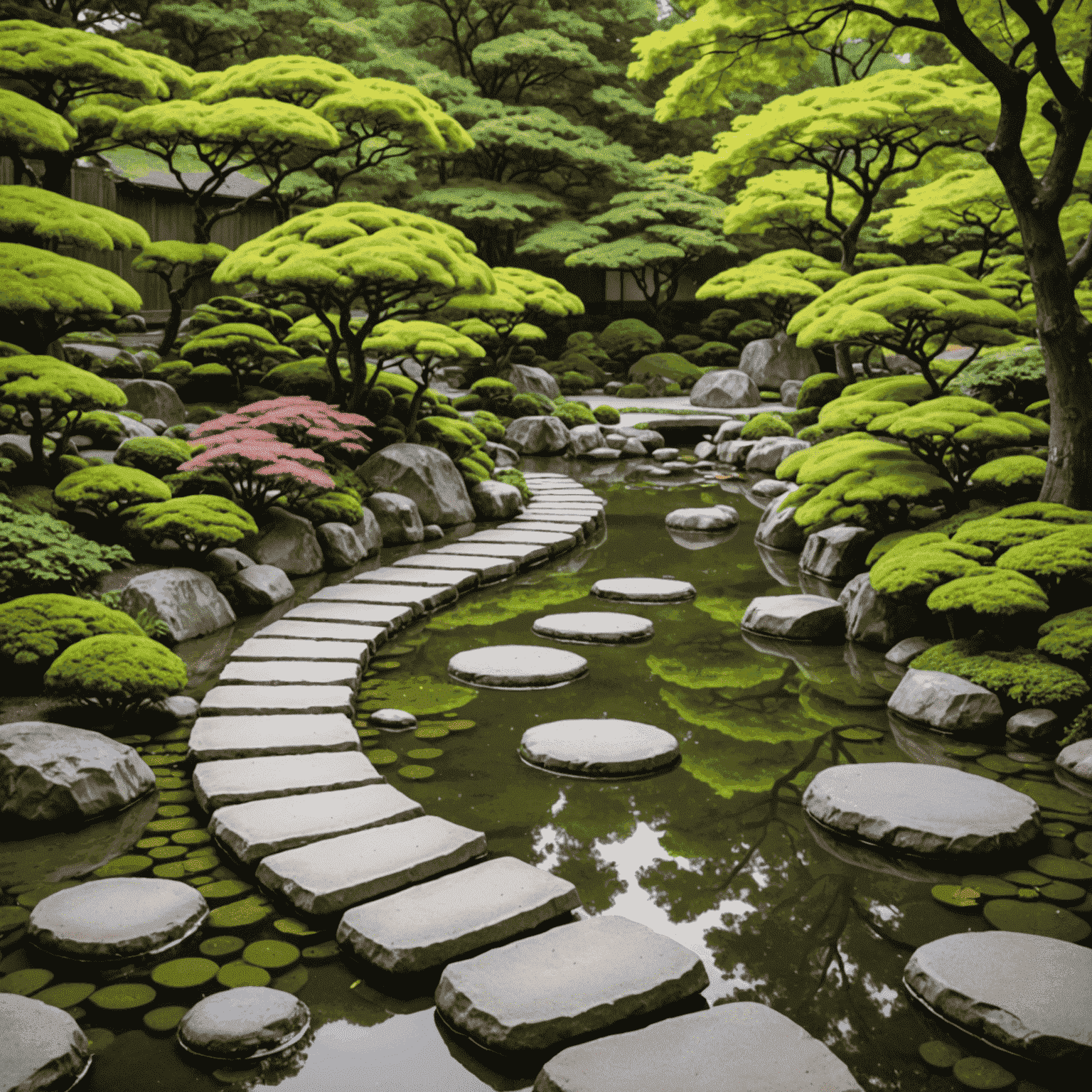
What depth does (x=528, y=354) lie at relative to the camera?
24.6 m

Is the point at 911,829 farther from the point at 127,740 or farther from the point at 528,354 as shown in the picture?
the point at 528,354

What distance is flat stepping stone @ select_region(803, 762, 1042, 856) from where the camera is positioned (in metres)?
3.53

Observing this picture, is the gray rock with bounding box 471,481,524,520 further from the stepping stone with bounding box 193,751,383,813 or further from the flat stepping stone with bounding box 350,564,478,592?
the stepping stone with bounding box 193,751,383,813

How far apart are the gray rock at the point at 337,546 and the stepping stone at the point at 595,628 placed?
8.21 feet

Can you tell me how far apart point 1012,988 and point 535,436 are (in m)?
15.2

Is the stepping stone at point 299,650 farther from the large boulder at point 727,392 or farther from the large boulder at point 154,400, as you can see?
the large boulder at point 727,392

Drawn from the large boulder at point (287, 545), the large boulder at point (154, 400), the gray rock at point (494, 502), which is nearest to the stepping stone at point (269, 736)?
the large boulder at point (287, 545)

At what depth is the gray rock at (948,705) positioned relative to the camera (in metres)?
4.84

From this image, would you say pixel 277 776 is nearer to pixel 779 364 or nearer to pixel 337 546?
Answer: pixel 337 546

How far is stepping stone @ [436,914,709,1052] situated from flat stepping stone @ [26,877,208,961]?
905 millimetres

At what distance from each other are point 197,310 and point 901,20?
1240cm

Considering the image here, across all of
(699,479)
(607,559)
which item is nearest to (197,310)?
(699,479)

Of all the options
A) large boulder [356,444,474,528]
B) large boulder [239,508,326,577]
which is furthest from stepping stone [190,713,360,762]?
large boulder [356,444,474,528]

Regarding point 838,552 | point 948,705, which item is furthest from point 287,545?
point 948,705
